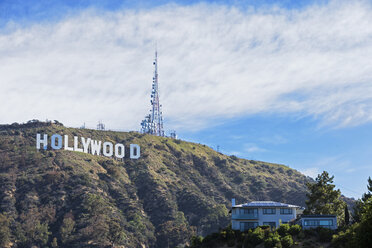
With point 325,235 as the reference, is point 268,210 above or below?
above

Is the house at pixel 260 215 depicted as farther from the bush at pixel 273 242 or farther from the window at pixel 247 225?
the bush at pixel 273 242

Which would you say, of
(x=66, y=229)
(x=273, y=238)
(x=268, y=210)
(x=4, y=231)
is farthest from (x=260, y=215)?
(x=4, y=231)

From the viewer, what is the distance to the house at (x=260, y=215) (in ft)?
335

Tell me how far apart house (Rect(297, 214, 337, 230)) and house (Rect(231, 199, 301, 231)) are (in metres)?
10.8

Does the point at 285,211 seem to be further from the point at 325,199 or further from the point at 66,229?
the point at 66,229

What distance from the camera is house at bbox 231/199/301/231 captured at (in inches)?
4021

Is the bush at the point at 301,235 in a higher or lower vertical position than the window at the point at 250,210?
lower

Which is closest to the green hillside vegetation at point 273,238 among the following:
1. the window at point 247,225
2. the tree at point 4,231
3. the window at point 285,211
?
the window at point 247,225

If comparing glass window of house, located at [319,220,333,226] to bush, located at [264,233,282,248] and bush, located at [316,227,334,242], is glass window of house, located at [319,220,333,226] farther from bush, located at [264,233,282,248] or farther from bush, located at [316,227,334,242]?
bush, located at [264,233,282,248]

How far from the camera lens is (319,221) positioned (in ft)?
299

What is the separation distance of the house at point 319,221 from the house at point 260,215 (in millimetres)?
10781

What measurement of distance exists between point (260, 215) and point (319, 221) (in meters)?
14.5

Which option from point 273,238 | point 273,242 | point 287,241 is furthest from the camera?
point 273,238

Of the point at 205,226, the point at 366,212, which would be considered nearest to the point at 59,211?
the point at 205,226
